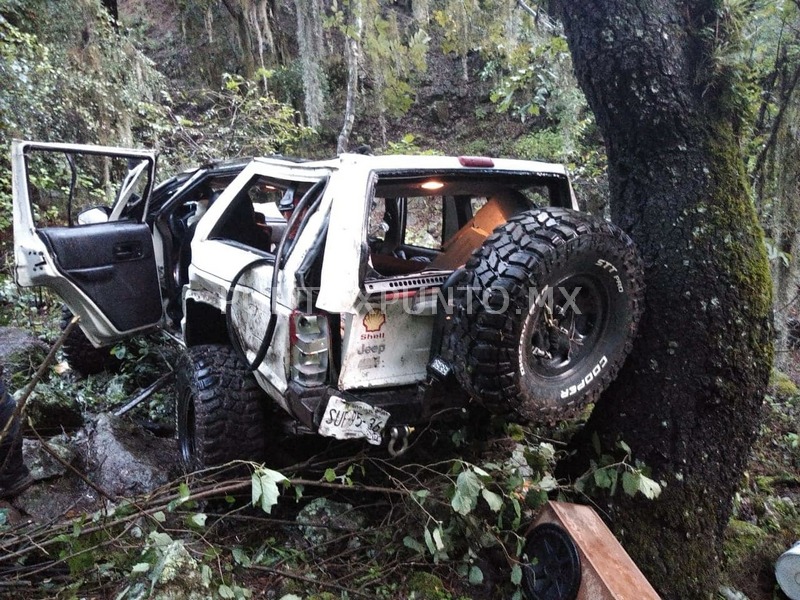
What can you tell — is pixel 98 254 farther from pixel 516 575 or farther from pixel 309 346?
pixel 516 575

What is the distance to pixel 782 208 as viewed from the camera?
16.1 ft

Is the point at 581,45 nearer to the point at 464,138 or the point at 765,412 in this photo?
the point at 765,412

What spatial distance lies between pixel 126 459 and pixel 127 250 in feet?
5.11

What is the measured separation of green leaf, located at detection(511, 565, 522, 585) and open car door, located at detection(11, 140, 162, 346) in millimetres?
3284

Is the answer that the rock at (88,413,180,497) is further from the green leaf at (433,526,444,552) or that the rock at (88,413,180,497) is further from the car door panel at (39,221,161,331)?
the green leaf at (433,526,444,552)

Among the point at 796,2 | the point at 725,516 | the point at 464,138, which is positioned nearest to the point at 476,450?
the point at 725,516

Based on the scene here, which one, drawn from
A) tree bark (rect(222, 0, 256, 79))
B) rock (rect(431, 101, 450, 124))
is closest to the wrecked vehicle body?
tree bark (rect(222, 0, 256, 79))

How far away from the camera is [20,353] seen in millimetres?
5145

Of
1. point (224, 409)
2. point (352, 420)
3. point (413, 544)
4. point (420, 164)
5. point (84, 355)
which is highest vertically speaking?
point (420, 164)

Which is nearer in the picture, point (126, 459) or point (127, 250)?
point (126, 459)

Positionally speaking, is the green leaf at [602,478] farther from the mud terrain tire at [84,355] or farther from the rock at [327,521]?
the mud terrain tire at [84,355]

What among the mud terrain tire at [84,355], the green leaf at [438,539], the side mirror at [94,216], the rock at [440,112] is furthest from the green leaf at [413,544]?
the rock at [440,112]

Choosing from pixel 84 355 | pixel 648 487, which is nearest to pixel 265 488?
pixel 648 487

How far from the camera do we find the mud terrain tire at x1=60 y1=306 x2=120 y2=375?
16.7 ft
